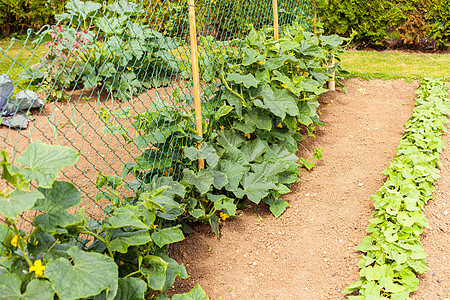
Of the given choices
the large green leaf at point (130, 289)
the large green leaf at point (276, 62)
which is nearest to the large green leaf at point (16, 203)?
the large green leaf at point (130, 289)

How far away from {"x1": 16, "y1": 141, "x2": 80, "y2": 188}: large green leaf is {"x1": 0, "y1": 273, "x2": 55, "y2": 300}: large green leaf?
36 centimetres

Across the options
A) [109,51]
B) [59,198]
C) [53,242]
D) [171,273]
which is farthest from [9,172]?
[109,51]

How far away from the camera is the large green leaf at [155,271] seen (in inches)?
75.2

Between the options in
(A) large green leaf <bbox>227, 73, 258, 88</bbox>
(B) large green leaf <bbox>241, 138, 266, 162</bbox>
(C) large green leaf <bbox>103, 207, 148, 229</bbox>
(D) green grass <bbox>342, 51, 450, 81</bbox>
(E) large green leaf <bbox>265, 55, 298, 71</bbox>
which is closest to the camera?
(C) large green leaf <bbox>103, 207, 148, 229</bbox>

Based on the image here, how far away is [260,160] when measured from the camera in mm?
3166

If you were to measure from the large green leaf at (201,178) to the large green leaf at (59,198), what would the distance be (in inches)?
41.3

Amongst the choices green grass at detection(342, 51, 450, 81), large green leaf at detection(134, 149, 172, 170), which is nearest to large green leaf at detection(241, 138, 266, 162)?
large green leaf at detection(134, 149, 172, 170)

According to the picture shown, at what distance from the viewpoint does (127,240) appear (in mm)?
1871

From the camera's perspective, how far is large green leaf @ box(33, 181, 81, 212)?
5.12 feet

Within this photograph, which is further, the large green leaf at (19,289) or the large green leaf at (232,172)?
the large green leaf at (232,172)

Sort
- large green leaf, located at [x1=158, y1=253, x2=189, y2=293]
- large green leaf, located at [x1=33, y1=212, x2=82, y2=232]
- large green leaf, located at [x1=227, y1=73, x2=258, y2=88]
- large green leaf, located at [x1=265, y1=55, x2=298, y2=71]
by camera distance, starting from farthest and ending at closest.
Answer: large green leaf, located at [x1=265, y1=55, x2=298, y2=71] → large green leaf, located at [x1=227, y1=73, x2=258, y2=88] → large green leaf, located at [x1=158, y1=253, x2=189, y2=293] → large green leaf, located at [x1=33, y1=212, x2=82, y2=232]

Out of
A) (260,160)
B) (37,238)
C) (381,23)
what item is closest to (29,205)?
(37,238)

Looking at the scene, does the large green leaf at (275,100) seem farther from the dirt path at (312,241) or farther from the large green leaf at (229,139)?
the dirt path at (312,241)

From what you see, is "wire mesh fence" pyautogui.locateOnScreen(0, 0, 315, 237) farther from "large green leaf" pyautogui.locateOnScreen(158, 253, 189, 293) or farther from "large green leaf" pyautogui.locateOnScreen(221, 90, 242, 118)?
"large green leaf" pyautogui.locateOnScreen(158, 253, 189, 293)
